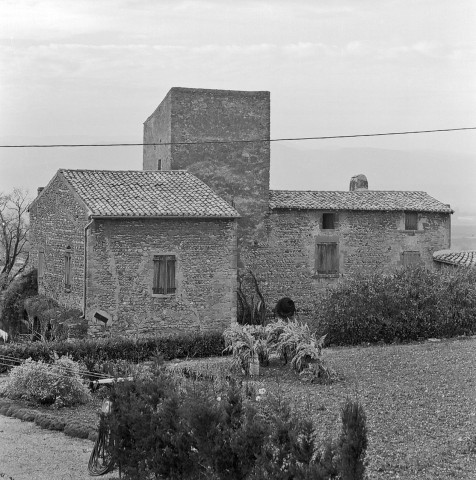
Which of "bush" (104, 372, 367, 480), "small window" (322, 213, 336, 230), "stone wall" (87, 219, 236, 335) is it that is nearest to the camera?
"bush" (104, 372, 367, 480)

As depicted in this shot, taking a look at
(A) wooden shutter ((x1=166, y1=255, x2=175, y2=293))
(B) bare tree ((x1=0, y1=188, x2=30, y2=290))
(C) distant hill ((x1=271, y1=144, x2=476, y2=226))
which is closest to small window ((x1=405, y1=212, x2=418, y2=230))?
(A) wooden shutter ((x1=166, y1=255, x2=175, y2=293))

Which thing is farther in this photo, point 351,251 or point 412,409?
point 351,251

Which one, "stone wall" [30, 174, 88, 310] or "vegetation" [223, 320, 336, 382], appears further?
"stone wall" [30, 174, 88, 310]

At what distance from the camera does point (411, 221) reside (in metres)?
31.6

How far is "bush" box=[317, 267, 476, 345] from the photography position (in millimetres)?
24656

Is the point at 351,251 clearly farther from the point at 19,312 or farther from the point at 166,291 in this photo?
the point at 19,312

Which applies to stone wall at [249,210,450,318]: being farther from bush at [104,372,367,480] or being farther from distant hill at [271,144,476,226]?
distant hill at [271,144,476,226]

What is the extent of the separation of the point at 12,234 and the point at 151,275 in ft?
71.6

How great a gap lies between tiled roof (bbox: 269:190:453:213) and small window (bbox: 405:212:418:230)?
0.32 metres

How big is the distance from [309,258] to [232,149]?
5068 mm

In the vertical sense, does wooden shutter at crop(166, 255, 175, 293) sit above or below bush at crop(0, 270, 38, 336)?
above

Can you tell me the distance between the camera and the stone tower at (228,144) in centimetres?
3042

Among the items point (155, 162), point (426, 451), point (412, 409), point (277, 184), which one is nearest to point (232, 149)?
point (155, 162)

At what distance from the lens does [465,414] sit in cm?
1399
